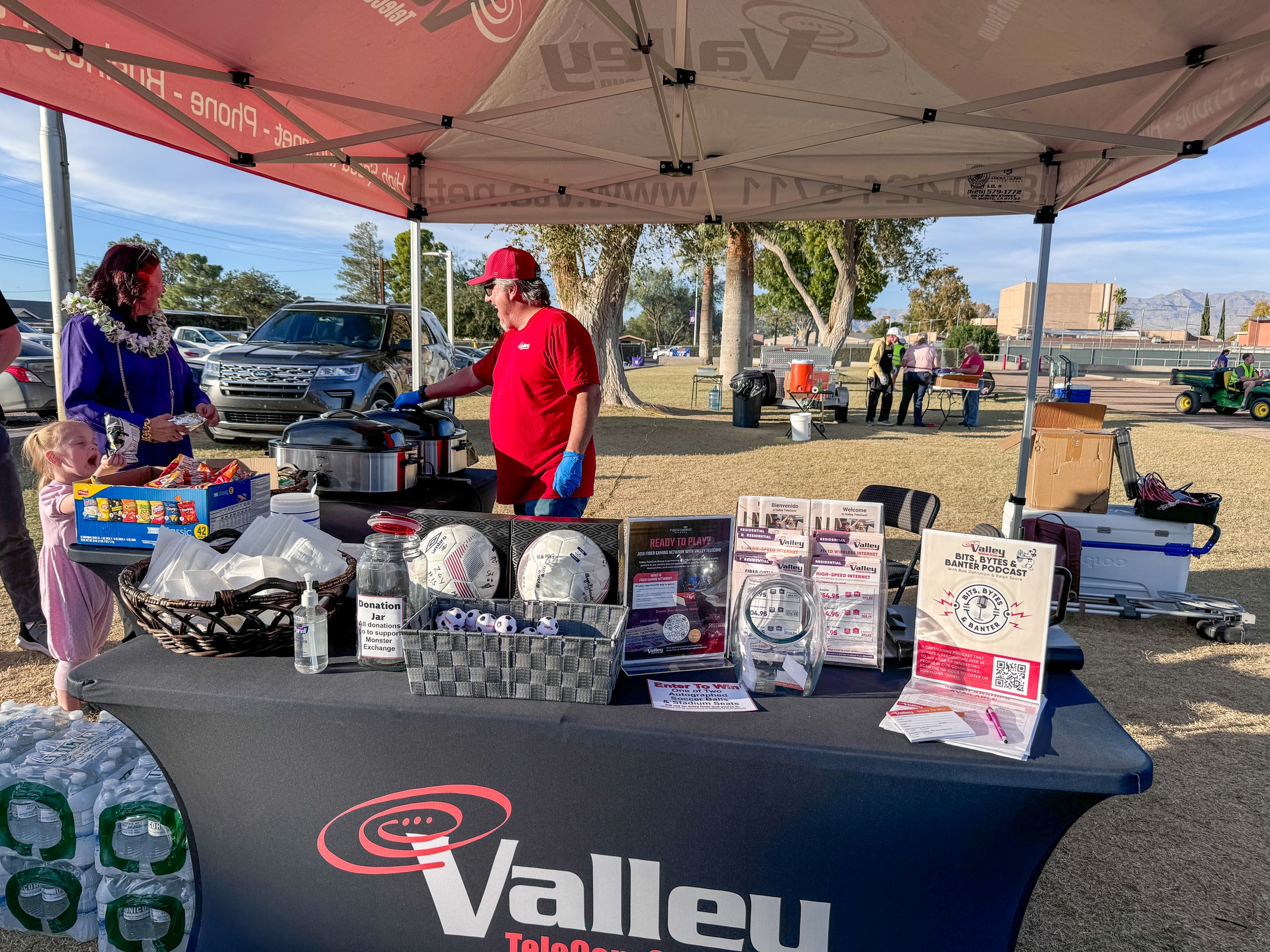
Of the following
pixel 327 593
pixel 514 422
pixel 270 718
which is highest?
pixel 514 422

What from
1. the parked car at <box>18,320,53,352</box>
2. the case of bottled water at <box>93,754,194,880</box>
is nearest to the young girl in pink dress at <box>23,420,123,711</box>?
the case of bottled water at <box>93,754,194,880</box>

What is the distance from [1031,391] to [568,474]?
2.98 metres

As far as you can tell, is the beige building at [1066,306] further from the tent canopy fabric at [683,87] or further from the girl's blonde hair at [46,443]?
the girl's blonde hair at [46,443]

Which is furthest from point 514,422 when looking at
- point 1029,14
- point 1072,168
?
point 1072,168

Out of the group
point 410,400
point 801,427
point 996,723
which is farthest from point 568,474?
point 801,427

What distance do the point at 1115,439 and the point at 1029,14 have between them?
3.27 m

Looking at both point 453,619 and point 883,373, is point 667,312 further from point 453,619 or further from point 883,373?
point 453,619

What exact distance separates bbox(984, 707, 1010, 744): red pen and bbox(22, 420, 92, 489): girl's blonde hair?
286cm

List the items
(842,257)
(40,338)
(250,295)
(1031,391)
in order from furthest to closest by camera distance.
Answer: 1. (250,295)
2. (842,257)
3. (40,338)
4. (1031,391)

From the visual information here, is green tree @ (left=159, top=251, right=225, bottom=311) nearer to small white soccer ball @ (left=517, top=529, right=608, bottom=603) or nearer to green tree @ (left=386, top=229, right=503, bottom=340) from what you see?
green tree @ (left=386, top=229, right=503, bottom=340)

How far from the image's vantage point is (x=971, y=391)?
1484cm

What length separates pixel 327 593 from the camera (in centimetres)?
173

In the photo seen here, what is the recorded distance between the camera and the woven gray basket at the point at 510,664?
1500 millimetres

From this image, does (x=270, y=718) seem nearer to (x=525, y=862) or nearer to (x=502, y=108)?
(x=525, y=862)
